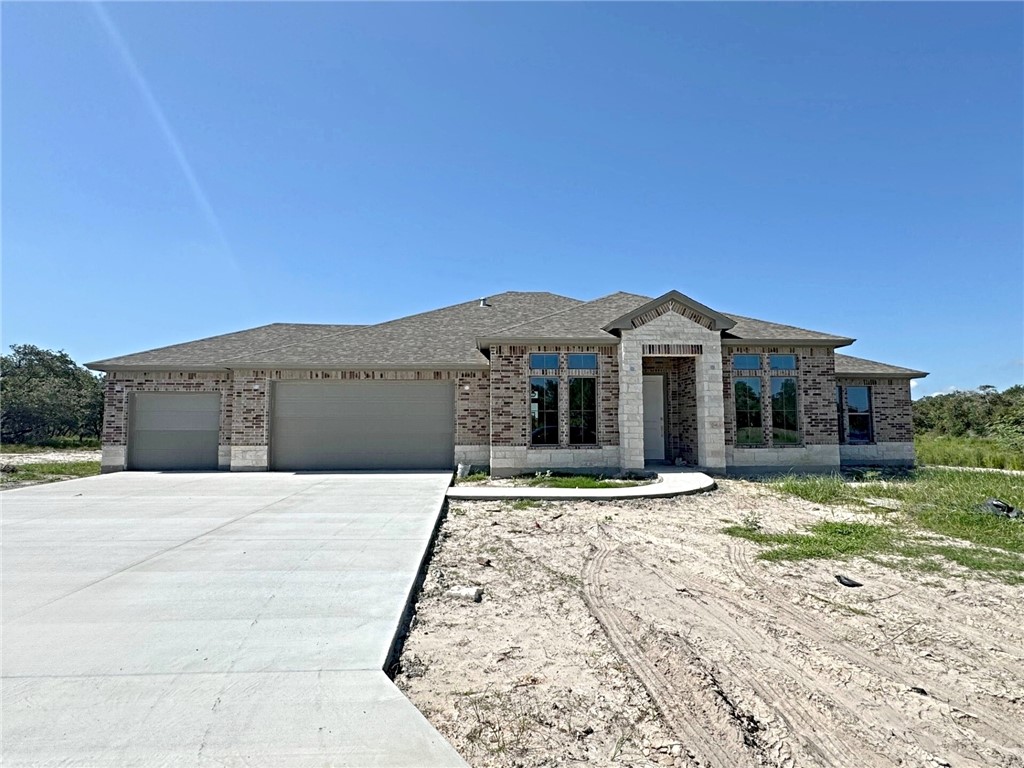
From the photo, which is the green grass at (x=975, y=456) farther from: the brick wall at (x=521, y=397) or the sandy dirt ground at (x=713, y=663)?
the sandy dirt ground at (x=713, y=663)

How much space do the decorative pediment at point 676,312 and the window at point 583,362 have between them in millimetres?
879

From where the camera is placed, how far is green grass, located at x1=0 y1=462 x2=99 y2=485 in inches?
511

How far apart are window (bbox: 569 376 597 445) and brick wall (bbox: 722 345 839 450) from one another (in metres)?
3.83

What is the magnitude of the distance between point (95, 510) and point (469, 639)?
8275mm

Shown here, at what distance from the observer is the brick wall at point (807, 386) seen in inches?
545

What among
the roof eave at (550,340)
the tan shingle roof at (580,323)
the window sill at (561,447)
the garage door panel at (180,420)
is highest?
the tan shingle roof at (580,323)

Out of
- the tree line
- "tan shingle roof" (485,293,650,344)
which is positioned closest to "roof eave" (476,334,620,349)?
"tan shingle roof" (485,293,650,344)

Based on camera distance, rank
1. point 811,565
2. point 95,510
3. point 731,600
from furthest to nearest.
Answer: point 95,510 < point 811,565 < point 731,600

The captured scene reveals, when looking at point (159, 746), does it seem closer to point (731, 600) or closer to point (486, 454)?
point (731, 600)

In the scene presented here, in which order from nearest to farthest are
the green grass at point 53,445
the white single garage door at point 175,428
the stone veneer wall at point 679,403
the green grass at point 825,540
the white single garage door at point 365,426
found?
the green grass at point 825,540, the stone veneer wall at point 679,403, the white single garage door at point 365,426, the white single garage door at point 175,428, the green grass at point 53,445

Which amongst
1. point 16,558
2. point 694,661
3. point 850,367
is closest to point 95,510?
point 16,558

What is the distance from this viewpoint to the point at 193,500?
9.50 metres

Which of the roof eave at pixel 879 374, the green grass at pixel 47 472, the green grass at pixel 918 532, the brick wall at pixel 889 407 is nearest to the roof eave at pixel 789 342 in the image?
the roof eave at pixel 879 374

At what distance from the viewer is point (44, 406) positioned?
27.6m
